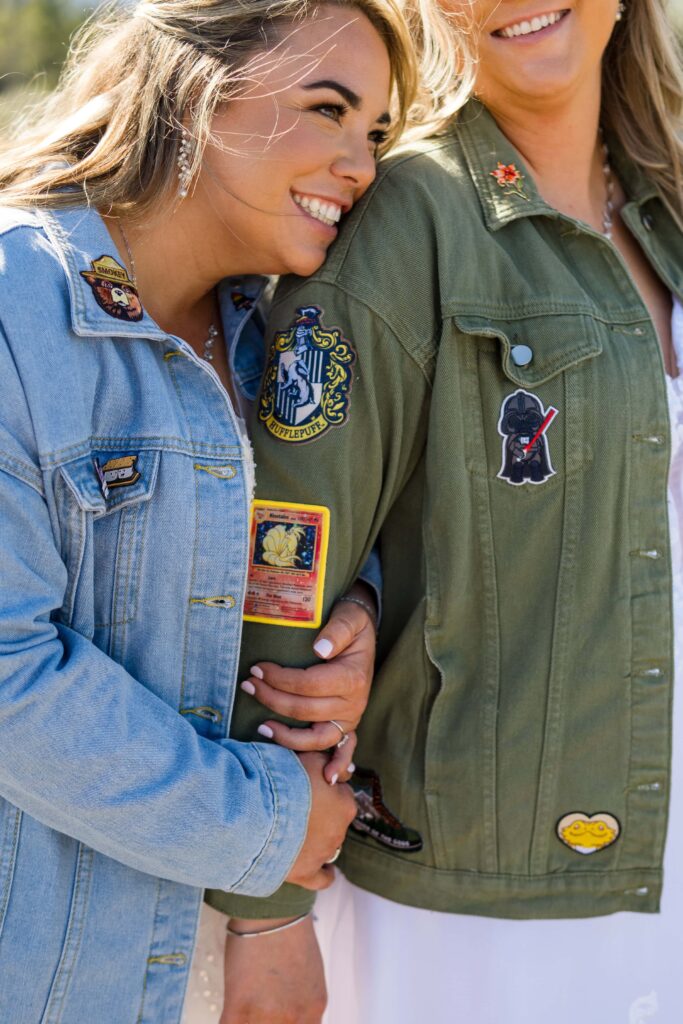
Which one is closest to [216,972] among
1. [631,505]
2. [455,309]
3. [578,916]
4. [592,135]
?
[578,916]

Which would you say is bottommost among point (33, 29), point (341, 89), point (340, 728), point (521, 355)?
point (340, 728)

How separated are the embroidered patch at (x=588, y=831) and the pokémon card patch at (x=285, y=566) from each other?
59 cm

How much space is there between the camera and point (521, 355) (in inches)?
80.3

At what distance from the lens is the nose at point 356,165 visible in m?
2.10

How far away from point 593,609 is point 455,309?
599 millimetres

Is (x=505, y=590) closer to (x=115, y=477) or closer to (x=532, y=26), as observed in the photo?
(x=115, y=477)

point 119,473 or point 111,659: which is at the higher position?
point 119,473

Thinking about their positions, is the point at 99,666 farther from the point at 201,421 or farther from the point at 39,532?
the point at 201,421

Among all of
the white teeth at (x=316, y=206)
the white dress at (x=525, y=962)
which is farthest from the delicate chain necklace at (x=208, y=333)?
the white dress at (x=525, y=962)

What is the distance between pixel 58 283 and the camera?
1841mm

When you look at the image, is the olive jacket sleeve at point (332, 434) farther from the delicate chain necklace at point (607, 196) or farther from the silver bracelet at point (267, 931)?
the delicate chain necklace at point (607, 196)

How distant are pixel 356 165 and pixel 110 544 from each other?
853mm

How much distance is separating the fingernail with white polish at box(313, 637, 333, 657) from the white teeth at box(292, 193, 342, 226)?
79 centimetres

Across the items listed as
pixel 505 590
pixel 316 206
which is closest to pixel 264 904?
pixel 505 590
